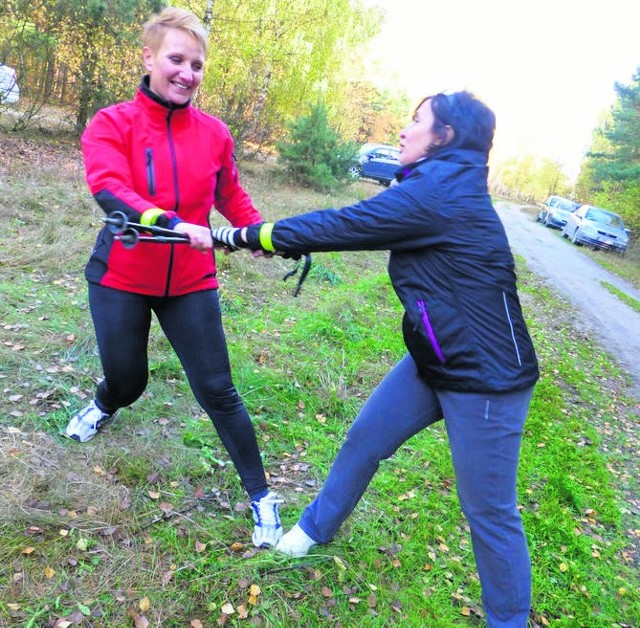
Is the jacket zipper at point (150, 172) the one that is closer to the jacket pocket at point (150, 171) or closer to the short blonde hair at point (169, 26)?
the jacket pocket at point (150, 171)

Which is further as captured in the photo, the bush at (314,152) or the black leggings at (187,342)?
the bush at (314,152)

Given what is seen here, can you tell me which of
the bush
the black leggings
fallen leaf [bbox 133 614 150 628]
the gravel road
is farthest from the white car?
the gravel road

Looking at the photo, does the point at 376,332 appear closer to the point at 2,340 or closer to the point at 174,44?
the point at 2,340

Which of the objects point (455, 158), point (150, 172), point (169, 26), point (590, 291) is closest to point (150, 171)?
point (150, 172)

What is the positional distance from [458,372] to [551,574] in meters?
1.85

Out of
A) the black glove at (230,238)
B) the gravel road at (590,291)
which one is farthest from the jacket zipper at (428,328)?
the gravel road at (590,291)

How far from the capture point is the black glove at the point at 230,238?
95.0 inches

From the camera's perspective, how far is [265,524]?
2.83m

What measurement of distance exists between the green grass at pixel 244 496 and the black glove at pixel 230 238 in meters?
1.48

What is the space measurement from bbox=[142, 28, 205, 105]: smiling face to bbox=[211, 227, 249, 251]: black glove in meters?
0.61

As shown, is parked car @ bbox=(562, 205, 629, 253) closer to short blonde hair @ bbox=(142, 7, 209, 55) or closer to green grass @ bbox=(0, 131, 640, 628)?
green grass @ bbox=(0, 131, 640, 628)

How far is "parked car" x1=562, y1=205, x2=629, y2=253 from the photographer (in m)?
19.9

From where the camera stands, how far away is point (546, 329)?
8.27m

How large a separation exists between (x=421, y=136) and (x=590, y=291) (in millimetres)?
11273
